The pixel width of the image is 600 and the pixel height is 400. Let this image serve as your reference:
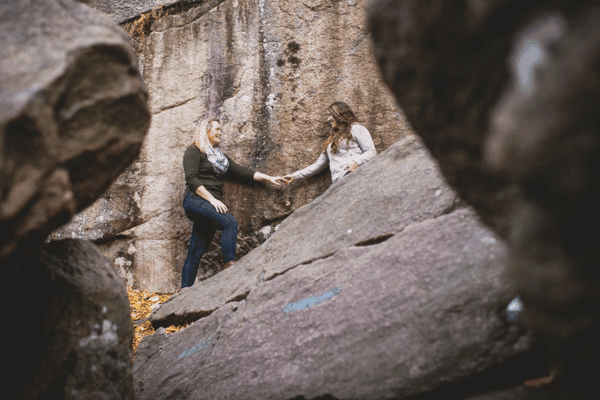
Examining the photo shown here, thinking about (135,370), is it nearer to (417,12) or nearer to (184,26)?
(417,12)

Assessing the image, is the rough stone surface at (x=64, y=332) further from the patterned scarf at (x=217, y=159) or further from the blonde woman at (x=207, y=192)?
the patterned scarf at (x=217, y=159)

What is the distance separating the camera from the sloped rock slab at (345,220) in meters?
3.60

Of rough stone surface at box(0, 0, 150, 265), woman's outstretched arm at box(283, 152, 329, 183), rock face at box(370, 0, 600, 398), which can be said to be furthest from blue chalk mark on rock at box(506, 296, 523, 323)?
woman's outstretched arm at box(283, 152, 329, 183)

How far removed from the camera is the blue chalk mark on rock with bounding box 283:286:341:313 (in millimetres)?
3215

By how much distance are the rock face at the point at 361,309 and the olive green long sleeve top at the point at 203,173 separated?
1.52 meters

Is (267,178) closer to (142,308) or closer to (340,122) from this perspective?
(340,122)

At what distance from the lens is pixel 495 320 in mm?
2451

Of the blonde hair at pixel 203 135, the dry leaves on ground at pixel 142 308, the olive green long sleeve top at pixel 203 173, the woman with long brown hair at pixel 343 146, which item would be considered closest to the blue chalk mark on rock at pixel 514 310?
the dry leaves on ground at pixel 142 308

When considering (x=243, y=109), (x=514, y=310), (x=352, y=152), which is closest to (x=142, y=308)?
(x=243, y=109)

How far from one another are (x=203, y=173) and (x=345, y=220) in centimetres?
238

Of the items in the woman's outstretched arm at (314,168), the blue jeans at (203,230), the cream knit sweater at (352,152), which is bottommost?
the blue jeans at (203,230)

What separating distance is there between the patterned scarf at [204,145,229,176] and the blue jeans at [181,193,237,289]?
1.63ft

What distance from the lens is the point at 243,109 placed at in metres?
6.50

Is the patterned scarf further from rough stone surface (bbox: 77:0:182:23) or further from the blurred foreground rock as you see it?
Result: the blurred foreground rock
